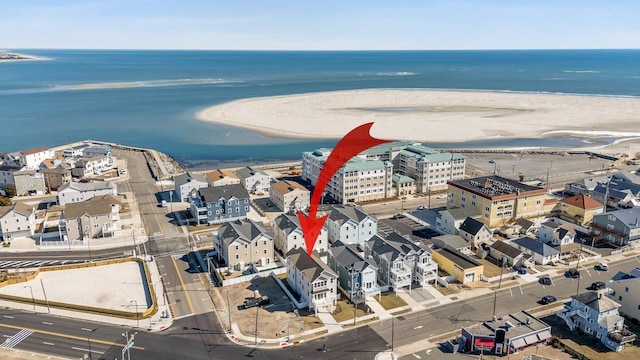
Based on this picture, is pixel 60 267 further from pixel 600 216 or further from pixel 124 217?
pixel 600 216

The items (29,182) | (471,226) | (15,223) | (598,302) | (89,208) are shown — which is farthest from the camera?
(29,182)

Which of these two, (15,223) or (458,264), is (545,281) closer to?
(458,264)

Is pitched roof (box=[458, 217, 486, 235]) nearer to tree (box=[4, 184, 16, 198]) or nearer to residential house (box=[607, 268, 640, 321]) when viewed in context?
residential house (box=[607, 268, 640, 321])

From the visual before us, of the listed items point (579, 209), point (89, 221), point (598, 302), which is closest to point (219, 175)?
point (89, 221)

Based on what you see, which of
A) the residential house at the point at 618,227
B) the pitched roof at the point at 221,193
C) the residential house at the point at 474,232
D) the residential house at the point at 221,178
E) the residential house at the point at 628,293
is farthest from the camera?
the residential house at the point at 221,178

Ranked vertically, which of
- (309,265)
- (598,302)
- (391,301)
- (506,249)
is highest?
(309,265)

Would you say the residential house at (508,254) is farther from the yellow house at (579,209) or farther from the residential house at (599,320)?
the yellow house at (579,209)

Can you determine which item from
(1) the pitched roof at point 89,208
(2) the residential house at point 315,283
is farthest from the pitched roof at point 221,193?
(2) the residential house at point 315,283
